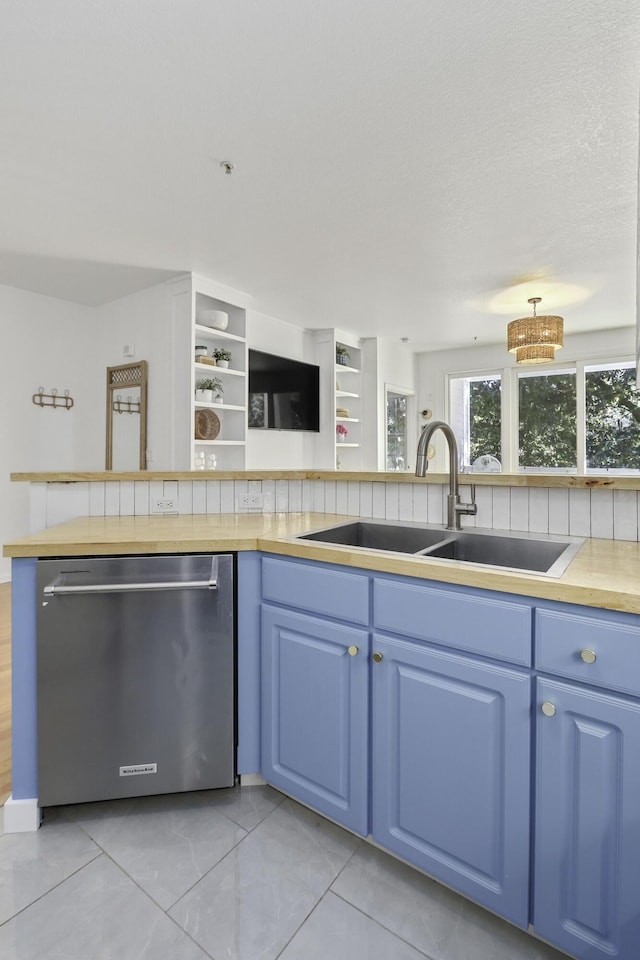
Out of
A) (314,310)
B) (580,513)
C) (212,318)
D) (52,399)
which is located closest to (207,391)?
(212,318)

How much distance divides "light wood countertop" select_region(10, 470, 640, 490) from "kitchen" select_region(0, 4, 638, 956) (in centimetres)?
2

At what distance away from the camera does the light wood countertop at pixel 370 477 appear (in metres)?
1.55

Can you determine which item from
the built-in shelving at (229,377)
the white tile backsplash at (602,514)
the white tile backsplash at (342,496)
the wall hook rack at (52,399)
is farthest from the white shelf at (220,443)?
the white tile backsplash at (602,514)

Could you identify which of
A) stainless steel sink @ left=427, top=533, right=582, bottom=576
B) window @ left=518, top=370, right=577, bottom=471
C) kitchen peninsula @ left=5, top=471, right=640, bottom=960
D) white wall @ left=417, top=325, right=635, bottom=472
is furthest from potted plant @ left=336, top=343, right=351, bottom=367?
Result: stainless steel sink @ left=427, top=533, right=582, bottom=576

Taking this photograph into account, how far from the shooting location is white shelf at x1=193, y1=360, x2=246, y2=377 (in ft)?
13.1

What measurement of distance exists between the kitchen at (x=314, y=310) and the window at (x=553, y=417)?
0.95 ft

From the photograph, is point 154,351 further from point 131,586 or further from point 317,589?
point 317,589

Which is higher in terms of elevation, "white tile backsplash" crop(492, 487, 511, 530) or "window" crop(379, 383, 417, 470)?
"window" crop(379, 383, 417, 470)

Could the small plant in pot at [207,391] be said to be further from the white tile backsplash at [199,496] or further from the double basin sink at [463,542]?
the double basin sink at [463,542]

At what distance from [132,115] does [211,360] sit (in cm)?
210

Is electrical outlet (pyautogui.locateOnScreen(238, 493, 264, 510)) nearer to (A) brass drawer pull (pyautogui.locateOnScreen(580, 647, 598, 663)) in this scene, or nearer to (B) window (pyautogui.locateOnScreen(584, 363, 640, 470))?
(A) brass drawer pull (pyautogui.locateOnScreen(580, 647, 598, 663))

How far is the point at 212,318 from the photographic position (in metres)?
4.09

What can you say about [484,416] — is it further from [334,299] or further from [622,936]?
[622,936]

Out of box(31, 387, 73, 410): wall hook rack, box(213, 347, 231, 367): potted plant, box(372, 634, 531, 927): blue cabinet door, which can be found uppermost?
box(213, 347, 231, 367): potted plant
